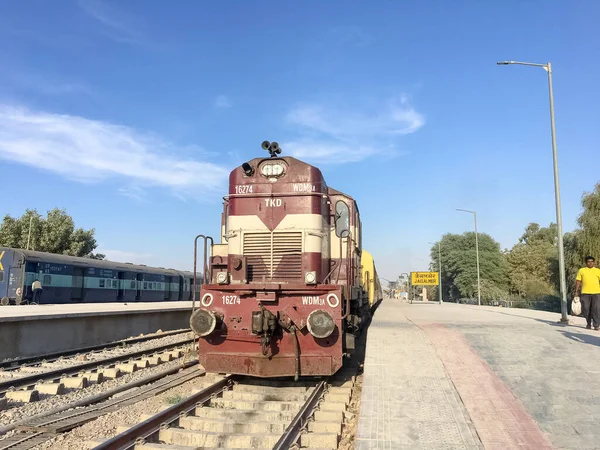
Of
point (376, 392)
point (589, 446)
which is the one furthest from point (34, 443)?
point (589, 446)

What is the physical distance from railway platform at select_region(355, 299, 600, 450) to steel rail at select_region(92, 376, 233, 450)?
225 centimetres

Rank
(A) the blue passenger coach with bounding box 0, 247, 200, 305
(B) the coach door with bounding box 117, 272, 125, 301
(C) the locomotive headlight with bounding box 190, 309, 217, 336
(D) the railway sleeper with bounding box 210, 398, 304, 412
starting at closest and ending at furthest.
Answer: (D) the railway sleeper with bounding box 210, 398, 304, 412 < (C) the locomotive headlight with bounding box 190, 309, 217, 336 < (A) the blue passenger coach with bounding box 0, 247, 200, 305 < (B) the coach door with bounding box 117, 272, 125, 301

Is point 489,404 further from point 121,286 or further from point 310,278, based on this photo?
point 121,286

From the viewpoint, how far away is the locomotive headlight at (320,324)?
6.53 metres

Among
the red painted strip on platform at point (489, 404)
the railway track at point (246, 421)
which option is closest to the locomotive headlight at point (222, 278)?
the railway track at point (246, 421)

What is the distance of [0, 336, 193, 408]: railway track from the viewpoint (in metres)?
7.11

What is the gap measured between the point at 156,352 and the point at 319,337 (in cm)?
695

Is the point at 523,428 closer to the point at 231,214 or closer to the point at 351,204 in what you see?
the point at 351,204

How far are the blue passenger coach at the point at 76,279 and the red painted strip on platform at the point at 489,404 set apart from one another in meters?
20.2

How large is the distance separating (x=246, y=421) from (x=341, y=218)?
4224mm

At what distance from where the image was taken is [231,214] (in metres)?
8.18

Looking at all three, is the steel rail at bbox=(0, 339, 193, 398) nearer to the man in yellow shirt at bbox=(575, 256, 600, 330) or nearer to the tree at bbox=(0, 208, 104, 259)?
the man in yellow shirt at bbox=(575, 256, 600, 330)

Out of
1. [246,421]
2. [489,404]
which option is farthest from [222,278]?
[489,404]

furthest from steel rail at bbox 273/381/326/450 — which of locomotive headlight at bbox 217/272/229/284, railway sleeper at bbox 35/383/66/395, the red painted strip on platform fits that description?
railway sleeper at bbox 35/383/66/395
